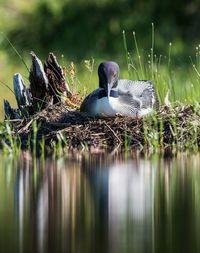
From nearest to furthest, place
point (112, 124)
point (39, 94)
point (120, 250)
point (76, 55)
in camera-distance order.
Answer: point (120, 250)
point (112, 124)
point (39, 94)
point (76, 55)

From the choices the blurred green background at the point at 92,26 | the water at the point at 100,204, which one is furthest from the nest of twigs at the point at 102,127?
the blurred green background at the point at 92,26

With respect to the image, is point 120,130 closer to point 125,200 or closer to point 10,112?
point 10,112

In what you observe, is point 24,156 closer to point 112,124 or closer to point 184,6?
point 112,124

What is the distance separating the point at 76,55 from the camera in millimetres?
24922

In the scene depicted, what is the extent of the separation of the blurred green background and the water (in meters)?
14.1

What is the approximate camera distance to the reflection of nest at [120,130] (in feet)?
39.0

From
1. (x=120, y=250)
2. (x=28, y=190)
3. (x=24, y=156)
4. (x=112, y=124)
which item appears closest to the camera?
(x=120, y=250)

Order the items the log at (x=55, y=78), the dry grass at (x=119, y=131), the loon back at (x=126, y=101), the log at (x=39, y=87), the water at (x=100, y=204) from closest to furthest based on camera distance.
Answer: the water at (x=100, y=204)
the dry grass at (x=119, y=131)
the loon back at (x=126, y=101)
the log at (x=39, y=87)
the log at (x=55, y=78)

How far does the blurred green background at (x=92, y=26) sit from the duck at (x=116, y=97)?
11887mm

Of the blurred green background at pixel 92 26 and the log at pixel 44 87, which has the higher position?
the blurred green background at pixel 92 26

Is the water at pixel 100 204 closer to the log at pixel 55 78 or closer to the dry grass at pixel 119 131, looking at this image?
the dry grass at pixel 119 131

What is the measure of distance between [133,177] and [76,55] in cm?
1540

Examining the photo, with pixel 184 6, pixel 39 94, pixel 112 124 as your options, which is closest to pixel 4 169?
pixel 112 124

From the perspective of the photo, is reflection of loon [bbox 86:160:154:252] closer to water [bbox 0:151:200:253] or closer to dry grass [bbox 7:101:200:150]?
water [bbox 0:151:200:253]
